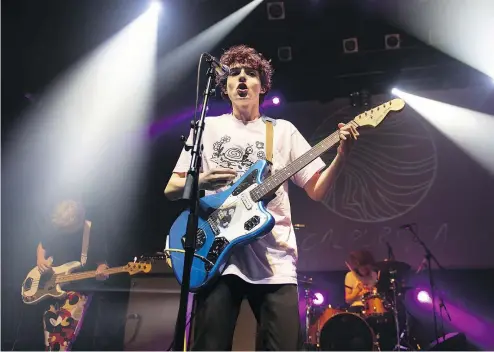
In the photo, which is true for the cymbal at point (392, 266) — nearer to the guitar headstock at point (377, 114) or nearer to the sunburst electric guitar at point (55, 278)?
the sunburst electric guitar at point (55, 278)

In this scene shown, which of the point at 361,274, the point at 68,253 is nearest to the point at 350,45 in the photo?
the point at 361,274

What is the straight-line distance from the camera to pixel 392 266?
19.5ft

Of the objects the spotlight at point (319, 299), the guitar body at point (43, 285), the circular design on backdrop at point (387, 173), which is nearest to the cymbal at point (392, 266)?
the circular design on backdrop at point (387, 173)

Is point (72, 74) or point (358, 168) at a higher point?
point (72, 74)

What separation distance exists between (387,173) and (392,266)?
127 cm

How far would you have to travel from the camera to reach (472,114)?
6.46m

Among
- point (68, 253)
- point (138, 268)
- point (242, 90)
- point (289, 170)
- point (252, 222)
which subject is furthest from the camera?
point (68, 253)

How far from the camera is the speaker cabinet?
4938 mm

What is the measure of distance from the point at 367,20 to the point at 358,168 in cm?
195

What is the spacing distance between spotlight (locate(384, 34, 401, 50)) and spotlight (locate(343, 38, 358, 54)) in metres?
0.39

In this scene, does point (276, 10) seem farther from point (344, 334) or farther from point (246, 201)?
point (246, 201)

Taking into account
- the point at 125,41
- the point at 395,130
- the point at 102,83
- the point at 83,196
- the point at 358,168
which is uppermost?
the point at 125,41

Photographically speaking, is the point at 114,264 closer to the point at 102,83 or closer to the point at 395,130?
the point at 102,83

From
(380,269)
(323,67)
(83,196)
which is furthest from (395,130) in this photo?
(83,196)
